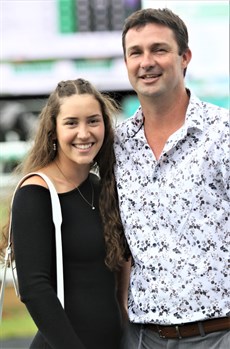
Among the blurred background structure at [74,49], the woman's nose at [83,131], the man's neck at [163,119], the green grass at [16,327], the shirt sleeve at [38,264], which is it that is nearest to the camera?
the shirt sleeve at [38,264]

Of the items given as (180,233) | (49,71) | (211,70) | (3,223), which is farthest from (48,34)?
(180,233)

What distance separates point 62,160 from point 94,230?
0.88ft

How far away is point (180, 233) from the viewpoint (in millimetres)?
2586

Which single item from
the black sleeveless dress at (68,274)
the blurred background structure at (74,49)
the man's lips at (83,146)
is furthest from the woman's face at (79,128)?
the blurred background structure at (74,49)

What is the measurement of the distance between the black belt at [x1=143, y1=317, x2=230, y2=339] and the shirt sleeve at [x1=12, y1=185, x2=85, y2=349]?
0.29 metres

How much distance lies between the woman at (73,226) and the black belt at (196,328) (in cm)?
18

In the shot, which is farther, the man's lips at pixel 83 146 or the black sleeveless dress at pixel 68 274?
the man's lips at pixel 83 146

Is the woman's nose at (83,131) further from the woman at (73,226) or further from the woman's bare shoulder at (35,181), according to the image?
the woman's bare shoulder at (35,181)

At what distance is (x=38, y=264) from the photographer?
2508 millimetres

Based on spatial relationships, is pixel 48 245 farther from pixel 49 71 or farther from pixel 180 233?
pixel 49 71

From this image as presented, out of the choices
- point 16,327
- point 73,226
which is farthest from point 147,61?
point 16,327

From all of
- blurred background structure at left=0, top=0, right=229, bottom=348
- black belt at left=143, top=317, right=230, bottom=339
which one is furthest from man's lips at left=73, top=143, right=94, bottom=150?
blurred background structure at left=0, top=0, right=229, bottom=348

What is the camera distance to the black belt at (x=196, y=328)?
2.56m

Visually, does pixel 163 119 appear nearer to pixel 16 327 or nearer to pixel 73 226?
pixel 73 226
